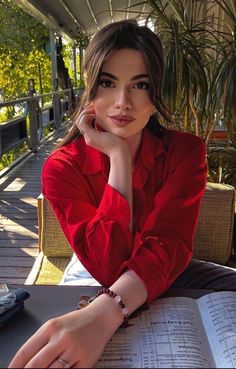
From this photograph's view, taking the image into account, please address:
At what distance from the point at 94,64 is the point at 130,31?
0.13m

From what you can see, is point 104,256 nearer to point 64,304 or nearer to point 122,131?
point 64,304

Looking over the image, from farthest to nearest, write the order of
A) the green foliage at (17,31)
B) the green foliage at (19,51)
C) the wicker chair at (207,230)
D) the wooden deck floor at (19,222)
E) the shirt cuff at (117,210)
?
the green foliage at (17,31), the green foliage at (19,51), the wooden deck floor at (19,222), the wicker chair at (207,230), the shirt cuff at (117,210)

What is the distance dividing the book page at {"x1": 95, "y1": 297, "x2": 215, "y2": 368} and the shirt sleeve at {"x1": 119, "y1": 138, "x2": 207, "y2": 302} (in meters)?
0.08

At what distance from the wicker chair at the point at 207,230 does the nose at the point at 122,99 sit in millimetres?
987

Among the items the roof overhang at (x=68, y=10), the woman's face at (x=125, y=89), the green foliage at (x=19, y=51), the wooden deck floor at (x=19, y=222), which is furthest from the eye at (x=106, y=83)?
the green foliage at (x=19, y=51)

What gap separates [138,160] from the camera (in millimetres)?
1275

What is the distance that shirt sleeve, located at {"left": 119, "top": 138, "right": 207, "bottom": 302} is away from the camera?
0.97 meters

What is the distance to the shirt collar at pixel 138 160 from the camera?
49.0 inches

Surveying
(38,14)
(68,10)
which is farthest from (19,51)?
(38,14)

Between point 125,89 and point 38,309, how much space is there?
0.56 metres

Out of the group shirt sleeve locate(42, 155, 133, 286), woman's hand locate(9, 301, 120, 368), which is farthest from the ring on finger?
shirt sleeve locate(42, 155, 133, 286)

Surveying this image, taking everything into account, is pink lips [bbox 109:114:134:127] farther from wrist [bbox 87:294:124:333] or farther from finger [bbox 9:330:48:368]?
finger [bbox 9:330:48:368]

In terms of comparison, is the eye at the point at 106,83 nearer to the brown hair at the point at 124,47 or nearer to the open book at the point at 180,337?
the brown hair at the point at 124,47

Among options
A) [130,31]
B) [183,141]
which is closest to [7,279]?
[183,141]
